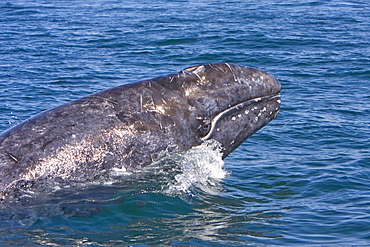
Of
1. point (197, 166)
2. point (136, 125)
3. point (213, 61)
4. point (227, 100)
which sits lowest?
point (213, 61)

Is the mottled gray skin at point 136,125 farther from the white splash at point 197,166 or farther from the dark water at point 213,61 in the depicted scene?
the dark water at point 213,61

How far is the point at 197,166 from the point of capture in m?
10.4

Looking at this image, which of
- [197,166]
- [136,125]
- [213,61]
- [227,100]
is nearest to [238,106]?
[227,100]

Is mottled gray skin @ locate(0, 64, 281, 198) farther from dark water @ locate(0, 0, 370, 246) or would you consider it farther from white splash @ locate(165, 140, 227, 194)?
dark water @ locate(0, 0, 370, 246)

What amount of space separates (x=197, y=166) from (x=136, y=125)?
1530mm

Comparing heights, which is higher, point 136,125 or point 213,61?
point 136,125

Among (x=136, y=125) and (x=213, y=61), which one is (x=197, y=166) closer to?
(x=136, y=125)

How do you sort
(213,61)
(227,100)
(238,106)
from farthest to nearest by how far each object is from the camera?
1. (213,61)
2. (238,106)
3. (227,100)

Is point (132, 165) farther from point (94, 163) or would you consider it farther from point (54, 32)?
point (54, 32)

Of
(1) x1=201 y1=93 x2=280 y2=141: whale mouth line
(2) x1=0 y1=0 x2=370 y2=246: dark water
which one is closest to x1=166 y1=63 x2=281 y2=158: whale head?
(1) x1=201 y1=93 x2=280 y2=141: whale mouth line

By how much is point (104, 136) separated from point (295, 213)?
365 cm

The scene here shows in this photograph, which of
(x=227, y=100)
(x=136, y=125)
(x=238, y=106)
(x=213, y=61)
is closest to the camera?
(x=136, y=125)

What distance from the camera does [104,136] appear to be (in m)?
9.13

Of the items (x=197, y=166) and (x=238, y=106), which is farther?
(x=238, y=106)
